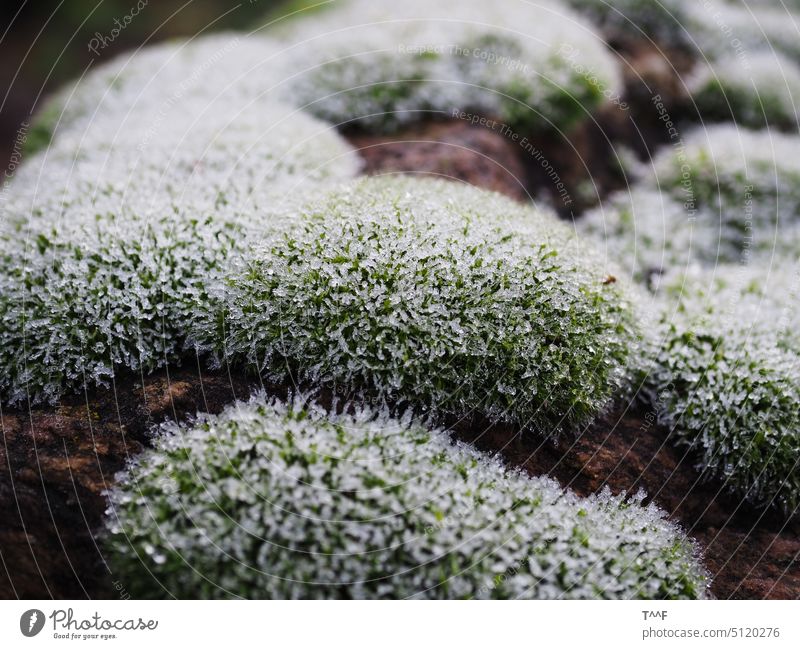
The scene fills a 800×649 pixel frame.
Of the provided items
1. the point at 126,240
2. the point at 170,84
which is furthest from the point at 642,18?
the point at 126,240

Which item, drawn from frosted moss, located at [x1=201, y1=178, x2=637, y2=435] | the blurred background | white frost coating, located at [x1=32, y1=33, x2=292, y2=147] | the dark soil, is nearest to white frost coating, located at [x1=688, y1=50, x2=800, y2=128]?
white frost coating, located at [x1=32, y1=33, x2=292, y2=147]

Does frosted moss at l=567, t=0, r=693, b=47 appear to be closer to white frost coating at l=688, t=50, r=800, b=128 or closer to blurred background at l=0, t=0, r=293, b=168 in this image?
white frost coating at l=688, t=50, r=800, b=128

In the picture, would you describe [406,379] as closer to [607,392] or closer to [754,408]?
[607,392]

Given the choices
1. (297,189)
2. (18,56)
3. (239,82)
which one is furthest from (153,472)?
(18,56)

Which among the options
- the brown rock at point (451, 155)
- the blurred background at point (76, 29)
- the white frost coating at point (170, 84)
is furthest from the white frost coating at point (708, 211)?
the blurred background at point (76, 29)

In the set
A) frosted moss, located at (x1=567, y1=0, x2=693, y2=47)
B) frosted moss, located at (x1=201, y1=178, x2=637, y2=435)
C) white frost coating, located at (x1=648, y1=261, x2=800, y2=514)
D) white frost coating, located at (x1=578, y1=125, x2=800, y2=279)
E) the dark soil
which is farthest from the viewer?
frosted moss, located at (x1=567, y1=0, x2=693, y2=47)

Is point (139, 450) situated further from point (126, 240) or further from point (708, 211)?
point (708, 211)

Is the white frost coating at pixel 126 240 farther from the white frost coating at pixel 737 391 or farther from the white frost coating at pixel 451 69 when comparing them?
the white frost coating at pixel 737 391

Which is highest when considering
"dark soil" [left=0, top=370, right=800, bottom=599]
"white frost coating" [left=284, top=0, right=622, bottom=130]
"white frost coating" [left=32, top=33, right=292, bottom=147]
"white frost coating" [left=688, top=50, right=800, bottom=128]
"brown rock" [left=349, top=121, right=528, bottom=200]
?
"white frost coating" [left=688, top=50, right=800, bottom=128]
